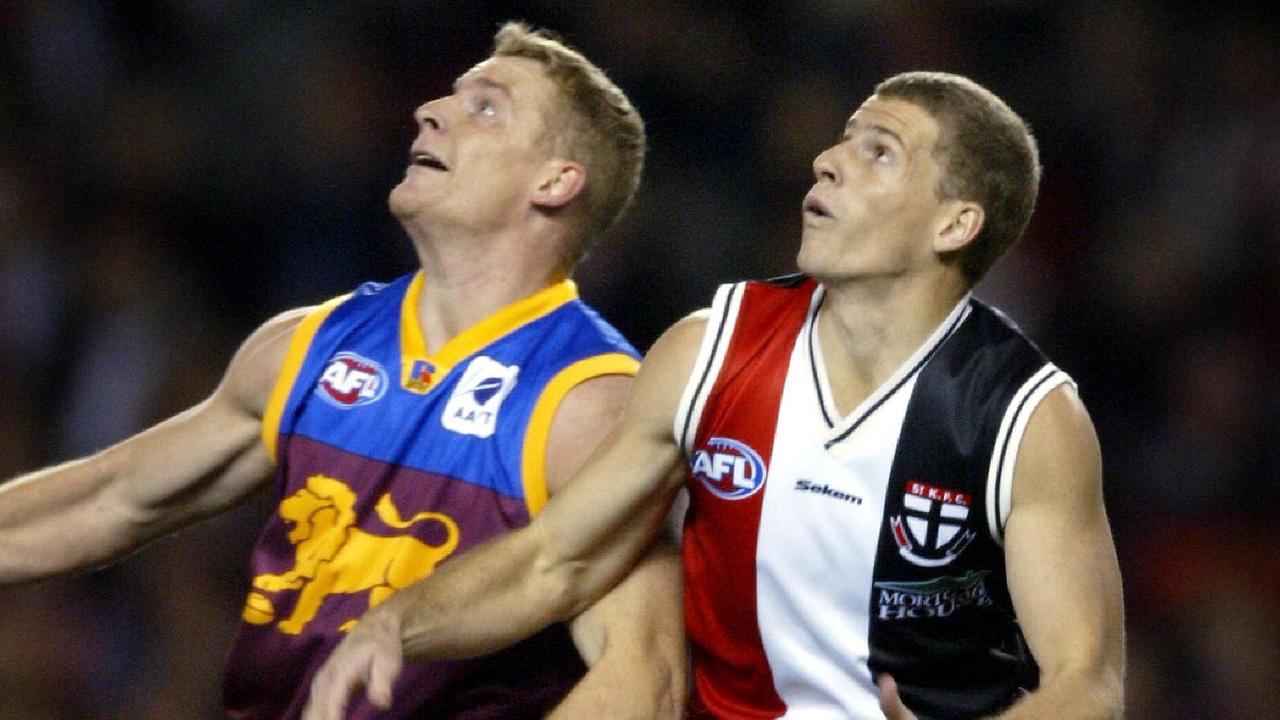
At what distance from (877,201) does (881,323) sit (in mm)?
196

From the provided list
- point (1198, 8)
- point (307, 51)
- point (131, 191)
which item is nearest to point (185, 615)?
point (131, 191)

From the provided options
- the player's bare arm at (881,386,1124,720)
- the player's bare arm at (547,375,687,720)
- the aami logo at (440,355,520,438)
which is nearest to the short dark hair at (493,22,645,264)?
the aami logo at (440,355,520,438)

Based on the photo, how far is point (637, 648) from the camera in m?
3.48

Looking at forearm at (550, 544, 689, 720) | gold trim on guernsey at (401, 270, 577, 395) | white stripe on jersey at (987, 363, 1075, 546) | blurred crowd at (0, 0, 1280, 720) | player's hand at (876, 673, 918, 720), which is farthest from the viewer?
blurred crowd at (0, 0, 1280, 720)

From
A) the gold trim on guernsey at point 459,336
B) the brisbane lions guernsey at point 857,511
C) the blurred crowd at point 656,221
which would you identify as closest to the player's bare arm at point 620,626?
the brisbane lions guernsey at point 857,511

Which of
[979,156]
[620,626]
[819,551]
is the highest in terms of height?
[979,156]

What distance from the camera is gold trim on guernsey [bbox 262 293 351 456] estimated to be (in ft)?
12.4

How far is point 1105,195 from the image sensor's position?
266 inches

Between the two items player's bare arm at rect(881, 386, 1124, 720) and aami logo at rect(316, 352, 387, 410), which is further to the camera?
aami logo at rect(316, 352, 387, 410)

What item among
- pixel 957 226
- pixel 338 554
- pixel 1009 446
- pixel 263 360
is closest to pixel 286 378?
pixel 263 360

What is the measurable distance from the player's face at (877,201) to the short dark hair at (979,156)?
23mm

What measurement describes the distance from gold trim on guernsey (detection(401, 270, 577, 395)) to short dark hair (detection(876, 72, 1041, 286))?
77cm

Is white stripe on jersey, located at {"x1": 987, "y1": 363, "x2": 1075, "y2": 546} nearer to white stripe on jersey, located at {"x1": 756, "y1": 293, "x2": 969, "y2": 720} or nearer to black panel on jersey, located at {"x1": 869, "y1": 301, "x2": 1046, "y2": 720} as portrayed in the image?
black panel on jersey, located at {"x1": 869, "y1": 301, "x2": 1046, "y2": 720}

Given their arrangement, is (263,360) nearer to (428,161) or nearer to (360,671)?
(428,161)
